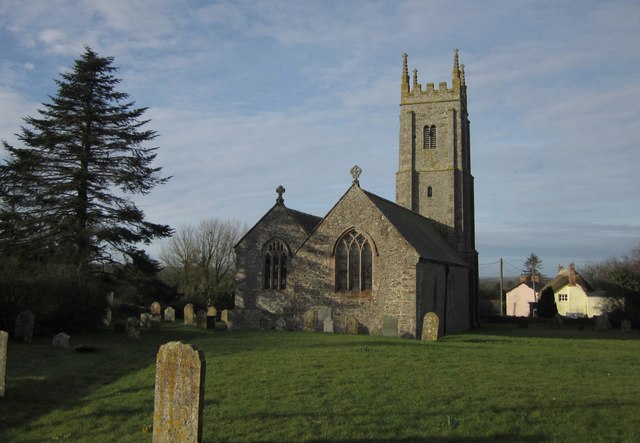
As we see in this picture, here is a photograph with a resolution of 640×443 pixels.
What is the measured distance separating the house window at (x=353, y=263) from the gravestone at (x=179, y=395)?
1741cm

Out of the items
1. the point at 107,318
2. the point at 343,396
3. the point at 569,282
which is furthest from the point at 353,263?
the point at 569,282

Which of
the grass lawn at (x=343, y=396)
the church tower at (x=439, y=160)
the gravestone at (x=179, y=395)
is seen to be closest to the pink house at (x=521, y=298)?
the church tower at (x=439, y=160)

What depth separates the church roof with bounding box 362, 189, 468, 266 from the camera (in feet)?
80.2

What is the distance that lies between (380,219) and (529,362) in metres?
10.7

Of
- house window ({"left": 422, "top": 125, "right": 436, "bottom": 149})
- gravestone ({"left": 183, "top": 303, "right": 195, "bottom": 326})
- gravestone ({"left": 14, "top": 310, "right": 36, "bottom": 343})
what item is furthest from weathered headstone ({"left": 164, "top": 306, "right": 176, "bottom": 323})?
house window ({"left": 422, "top": 125, "right": 436, "bottom": 149})

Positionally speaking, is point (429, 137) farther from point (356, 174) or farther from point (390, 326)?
point (390, 326)

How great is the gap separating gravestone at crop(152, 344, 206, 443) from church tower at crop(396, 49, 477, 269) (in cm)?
2913

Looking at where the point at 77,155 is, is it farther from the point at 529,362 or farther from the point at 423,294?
the point at 529,362

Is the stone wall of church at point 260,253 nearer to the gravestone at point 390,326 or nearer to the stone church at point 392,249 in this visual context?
the stone church at point 392,249

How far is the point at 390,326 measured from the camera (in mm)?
22375

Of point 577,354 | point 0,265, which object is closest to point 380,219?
point 577,354

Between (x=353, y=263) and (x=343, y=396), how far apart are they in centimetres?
1519

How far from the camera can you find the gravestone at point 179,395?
689 cm

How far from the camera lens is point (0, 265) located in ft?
64.3
